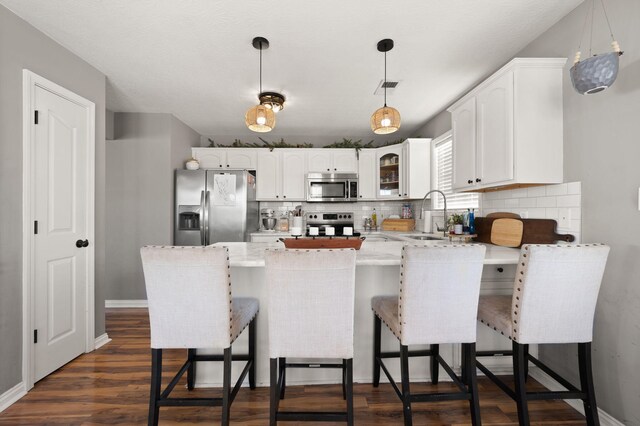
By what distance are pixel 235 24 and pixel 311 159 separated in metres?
2.70

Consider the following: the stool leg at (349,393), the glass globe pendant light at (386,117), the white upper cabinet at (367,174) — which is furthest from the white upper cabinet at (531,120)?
the white upper cabinet at (367,174)

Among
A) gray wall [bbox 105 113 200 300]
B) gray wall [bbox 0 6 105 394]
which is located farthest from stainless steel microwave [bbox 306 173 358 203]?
gray wall [bbox 0 6 105 394]

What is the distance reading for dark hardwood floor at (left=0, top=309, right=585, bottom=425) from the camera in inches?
68.1

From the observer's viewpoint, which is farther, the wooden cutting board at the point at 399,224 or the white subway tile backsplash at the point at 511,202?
the wooden cutting board at the point at 399,224

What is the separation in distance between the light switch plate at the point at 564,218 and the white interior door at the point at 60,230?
365cm

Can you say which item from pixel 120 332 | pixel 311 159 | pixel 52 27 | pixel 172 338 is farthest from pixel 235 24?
pixel 120 332

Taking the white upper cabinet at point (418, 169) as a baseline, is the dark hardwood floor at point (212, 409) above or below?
below

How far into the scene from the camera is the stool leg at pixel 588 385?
1.51 meters

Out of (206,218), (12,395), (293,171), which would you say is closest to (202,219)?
(206,218)

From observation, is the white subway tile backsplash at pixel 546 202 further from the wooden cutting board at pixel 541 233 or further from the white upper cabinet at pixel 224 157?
the white upper cabinet at pixel 224 157

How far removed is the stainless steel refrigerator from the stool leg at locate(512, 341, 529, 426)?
319cm

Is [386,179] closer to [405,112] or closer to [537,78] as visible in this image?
[405,112]

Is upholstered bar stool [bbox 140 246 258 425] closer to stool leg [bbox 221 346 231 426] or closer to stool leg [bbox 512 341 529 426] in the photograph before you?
stool leg [bbox 221 346 231 426]

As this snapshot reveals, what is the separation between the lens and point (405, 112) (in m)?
3.85
